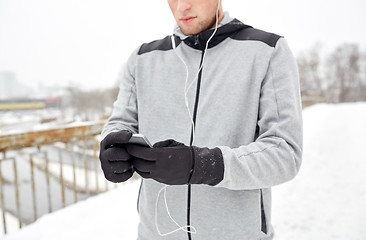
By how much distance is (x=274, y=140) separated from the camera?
0.88 meters

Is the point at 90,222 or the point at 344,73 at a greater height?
the point at 90,222

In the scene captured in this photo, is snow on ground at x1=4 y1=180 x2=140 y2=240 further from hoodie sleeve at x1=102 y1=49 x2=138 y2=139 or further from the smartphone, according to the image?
the smartphone

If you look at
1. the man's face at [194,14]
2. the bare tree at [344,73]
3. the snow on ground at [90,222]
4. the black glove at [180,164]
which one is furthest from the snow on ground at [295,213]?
the bare tree at [344,73]

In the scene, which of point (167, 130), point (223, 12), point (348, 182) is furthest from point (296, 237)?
point (223, 12)

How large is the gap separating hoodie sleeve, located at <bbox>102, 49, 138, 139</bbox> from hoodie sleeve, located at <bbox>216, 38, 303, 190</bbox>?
59 centimetres

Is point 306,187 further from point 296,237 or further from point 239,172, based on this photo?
point 239,172

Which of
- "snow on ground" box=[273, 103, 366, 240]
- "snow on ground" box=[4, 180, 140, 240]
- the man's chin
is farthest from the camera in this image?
"snow on ground" box=[273, 103, 366, 240]

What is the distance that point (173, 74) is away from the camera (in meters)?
1.24

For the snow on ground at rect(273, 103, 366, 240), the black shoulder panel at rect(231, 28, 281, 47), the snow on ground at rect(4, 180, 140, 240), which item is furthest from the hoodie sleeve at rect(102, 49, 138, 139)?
the snow on ground at rect(273, 103, 366, 240)

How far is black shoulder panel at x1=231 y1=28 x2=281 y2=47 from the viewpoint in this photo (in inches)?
41.6

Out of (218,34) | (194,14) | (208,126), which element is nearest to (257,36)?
(218,34)

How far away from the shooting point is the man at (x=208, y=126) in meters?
0.83

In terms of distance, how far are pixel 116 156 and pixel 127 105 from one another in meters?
0.47

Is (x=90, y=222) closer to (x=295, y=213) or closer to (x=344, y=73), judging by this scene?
(x=295, y=213)
